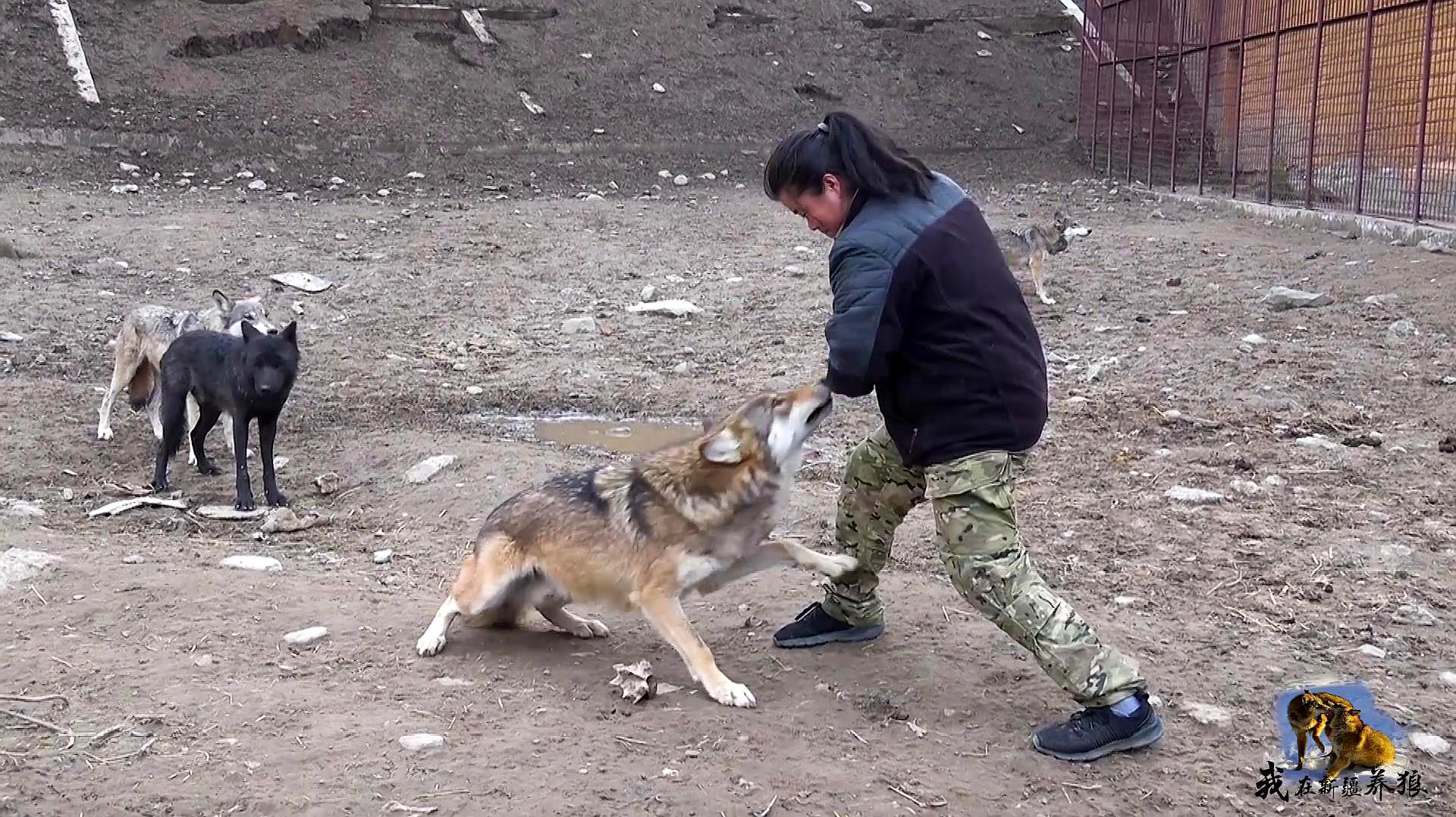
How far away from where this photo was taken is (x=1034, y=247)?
39.8 feet

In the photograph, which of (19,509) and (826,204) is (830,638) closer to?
(826,204)

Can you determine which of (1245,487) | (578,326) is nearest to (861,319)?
(1245,487)

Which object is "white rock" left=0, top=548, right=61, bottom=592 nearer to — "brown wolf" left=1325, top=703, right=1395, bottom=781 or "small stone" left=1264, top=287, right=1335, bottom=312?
"brown wolf" left=1325, top=703, right=1395, bottom=781

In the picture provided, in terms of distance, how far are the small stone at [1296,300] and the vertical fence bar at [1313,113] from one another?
206 inches

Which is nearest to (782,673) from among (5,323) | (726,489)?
(726,489)

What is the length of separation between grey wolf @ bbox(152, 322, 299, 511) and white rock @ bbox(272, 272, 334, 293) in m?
4.44

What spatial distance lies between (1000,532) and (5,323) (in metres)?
9.37

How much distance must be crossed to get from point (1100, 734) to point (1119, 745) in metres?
0.07

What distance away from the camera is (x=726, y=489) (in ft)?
13.6

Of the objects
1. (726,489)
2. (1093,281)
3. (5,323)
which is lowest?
(1093,281)

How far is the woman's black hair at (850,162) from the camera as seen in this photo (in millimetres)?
3625

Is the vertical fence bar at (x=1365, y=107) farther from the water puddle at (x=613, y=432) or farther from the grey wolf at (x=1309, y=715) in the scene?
the grey wolf at (x=1309, y=715)

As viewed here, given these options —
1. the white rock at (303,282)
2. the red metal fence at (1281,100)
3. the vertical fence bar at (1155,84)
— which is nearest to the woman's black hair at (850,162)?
the white rock at (303,282)

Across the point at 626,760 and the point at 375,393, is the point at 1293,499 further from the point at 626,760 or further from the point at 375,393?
the point at 375,393
